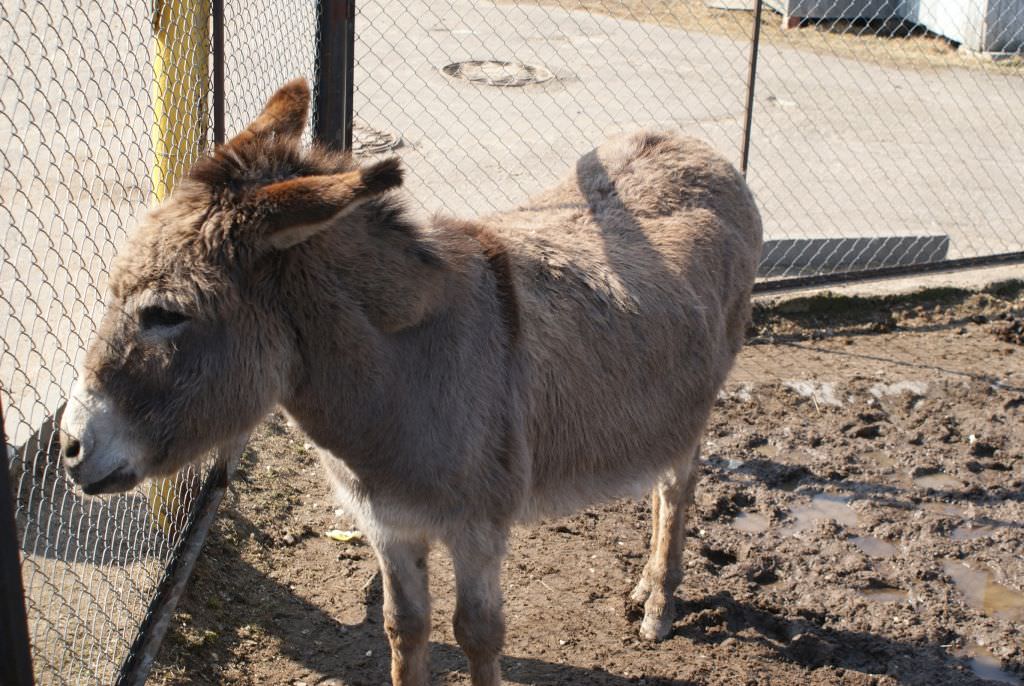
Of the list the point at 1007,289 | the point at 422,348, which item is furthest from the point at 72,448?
the point at 1007,289

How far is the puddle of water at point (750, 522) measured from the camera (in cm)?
452

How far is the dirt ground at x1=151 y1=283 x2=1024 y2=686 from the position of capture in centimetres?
372

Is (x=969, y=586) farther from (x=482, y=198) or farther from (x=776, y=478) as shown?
(x=482, y=198)

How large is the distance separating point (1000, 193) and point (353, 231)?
702cm

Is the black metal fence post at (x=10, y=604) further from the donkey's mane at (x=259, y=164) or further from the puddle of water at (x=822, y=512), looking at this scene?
the puddle of water at (x=822, y=512)

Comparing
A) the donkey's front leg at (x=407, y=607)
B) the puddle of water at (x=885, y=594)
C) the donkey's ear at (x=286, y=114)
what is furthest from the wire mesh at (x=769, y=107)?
the donkey's front leg at (x=407, y=607)

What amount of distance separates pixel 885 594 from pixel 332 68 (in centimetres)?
330

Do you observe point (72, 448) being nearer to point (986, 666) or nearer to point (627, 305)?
point (627, 305)

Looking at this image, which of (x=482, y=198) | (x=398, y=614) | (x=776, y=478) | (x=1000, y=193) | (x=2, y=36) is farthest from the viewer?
(x=2, y=36)

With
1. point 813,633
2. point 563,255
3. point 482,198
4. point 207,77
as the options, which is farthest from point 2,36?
point 813,633

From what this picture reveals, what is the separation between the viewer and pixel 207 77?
152 inches

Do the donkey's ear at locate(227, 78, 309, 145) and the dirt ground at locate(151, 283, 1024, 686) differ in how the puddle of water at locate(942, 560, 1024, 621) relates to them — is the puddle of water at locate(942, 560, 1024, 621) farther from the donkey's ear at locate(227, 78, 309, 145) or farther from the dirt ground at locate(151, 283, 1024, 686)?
the donkey's ear at locate(227, 78, 309, 145)

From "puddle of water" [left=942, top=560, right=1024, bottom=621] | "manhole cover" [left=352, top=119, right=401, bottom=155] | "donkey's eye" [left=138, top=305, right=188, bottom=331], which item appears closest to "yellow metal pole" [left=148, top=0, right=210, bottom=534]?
"donkey's eye" [left=138, top=305, right=188, bottom=331]

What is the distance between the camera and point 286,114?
9.59 ft
